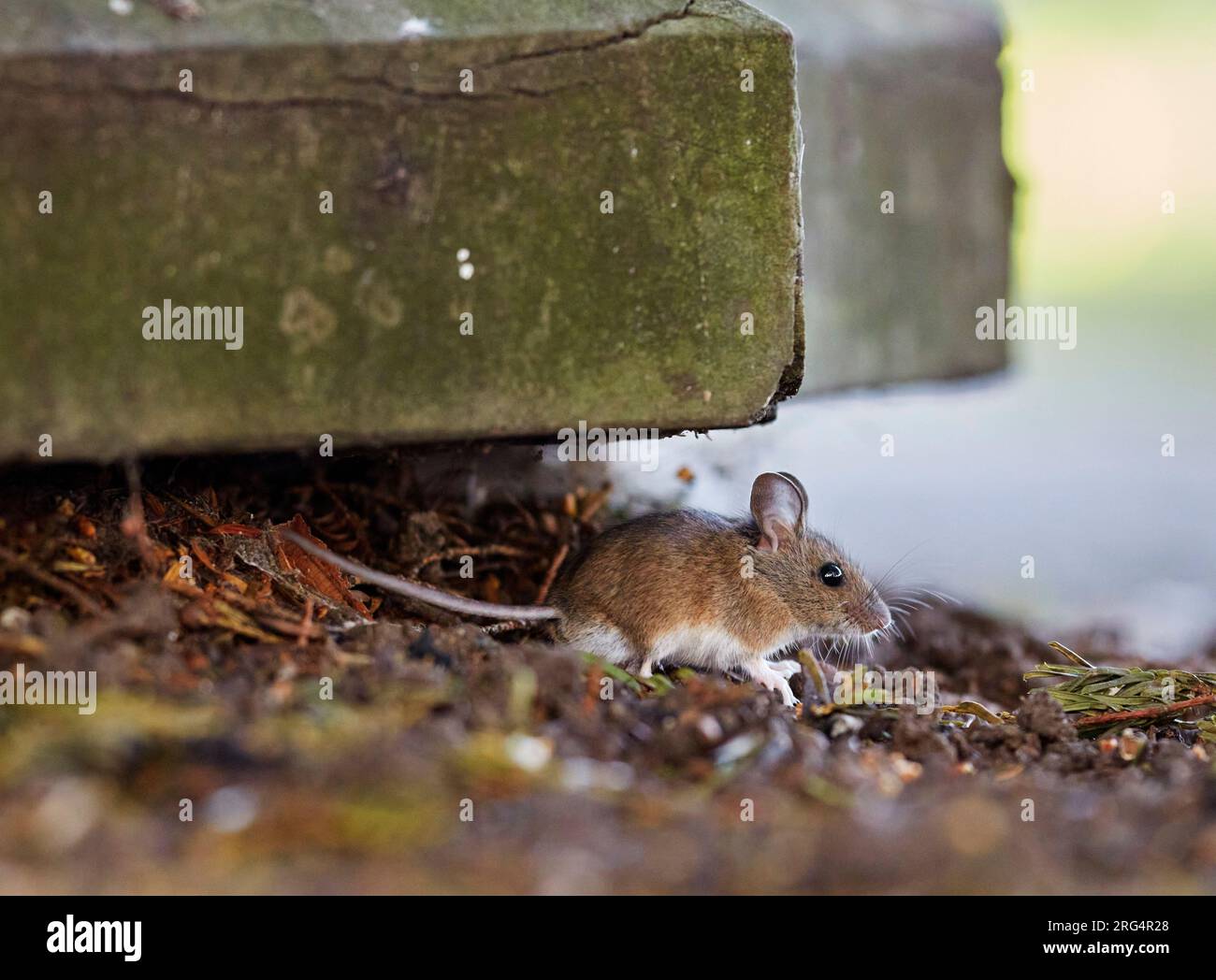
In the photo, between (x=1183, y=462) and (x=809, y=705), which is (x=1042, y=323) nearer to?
(x=1183, y=462)

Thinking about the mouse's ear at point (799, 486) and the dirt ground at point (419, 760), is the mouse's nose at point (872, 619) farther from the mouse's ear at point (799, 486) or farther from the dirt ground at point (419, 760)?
the dirt ground at point (419, 760)

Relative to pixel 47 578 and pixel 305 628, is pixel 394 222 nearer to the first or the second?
pixel 305 628

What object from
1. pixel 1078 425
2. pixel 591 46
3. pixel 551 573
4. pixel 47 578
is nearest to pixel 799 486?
pixel 551 573

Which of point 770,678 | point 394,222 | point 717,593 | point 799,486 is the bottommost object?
point 770,678

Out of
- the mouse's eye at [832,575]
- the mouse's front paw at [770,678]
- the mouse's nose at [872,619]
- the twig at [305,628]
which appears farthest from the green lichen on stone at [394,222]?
the mouse's nose at [872,619]

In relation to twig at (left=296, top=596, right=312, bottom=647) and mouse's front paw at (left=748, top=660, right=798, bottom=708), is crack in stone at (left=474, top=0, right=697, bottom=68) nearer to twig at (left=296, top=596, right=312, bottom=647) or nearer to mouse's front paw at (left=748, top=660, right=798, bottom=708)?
twig at (left=296, top=596, right=312, bottom=647)

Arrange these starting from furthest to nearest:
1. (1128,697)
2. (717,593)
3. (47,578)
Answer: (717,593), (1128,697), (47,578)

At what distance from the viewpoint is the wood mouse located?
472 centimetres

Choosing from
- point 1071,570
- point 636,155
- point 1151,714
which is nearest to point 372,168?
point 636,155

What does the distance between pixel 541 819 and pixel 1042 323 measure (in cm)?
1006

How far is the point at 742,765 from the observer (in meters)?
2.93

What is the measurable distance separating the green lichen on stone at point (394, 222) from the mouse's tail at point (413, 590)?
1.81ft

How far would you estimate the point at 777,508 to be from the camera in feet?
16.4

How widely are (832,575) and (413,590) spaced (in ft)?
5.96
